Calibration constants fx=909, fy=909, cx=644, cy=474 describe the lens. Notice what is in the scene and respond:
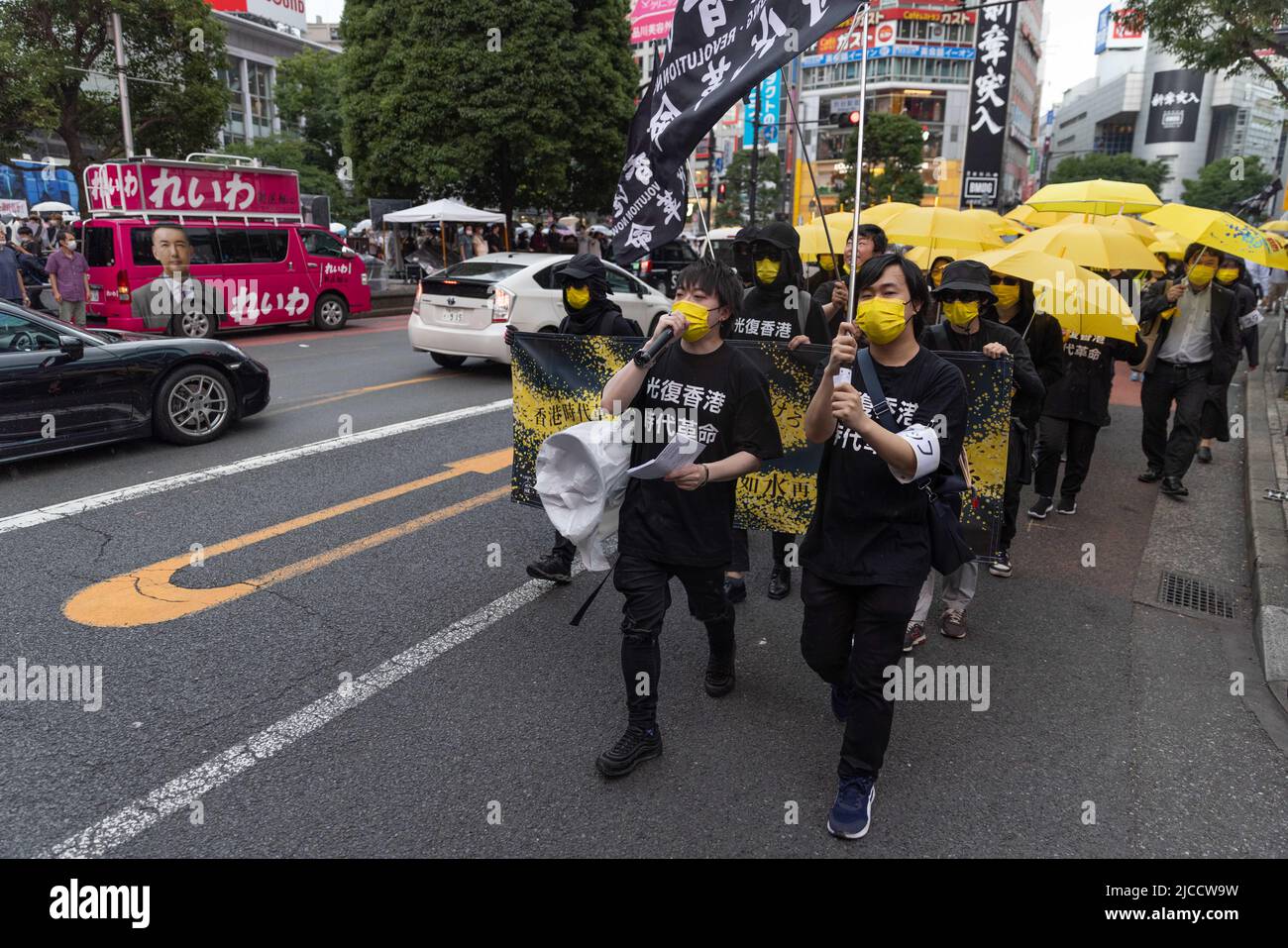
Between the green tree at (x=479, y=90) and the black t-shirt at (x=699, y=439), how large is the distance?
64.1 ft

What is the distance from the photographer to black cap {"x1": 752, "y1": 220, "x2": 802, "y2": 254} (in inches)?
198

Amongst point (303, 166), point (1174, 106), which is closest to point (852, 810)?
point (303, 166)

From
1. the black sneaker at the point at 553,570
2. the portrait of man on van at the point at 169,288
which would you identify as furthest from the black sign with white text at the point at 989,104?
the black sneaker at the point at 553,570

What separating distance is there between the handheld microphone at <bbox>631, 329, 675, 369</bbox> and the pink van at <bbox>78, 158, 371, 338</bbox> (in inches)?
506

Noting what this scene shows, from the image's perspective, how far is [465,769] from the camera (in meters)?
3.30

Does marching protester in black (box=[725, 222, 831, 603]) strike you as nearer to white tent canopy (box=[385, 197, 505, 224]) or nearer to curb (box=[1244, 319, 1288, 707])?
curb (box=[1244, 319, 1288, 707])

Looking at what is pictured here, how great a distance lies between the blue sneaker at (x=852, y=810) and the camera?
299 cm

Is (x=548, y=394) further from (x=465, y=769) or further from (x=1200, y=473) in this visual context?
(x=1200, y=473)

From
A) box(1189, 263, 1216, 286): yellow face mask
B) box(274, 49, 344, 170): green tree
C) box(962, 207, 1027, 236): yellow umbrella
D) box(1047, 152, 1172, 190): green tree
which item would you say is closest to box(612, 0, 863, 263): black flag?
box(1189, 263, 1216, 286): yellow face mask

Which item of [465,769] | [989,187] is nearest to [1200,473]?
[465,769]

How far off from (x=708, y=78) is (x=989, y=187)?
45.2 meters

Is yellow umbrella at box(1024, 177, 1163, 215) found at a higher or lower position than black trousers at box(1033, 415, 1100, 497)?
higher

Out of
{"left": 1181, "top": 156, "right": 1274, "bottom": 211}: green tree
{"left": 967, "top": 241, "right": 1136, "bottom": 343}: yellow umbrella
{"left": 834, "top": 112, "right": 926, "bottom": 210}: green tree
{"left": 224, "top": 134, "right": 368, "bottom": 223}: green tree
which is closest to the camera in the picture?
{"left": 967, "top": 241, "right": 1136, "bottom": 343}: yellow umbrella

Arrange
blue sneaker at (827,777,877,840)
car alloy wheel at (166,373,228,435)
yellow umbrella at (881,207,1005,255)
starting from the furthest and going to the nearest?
yellow umbrella at (881,207,1005,255) → car alloy wheel at (166,373,228,435) → blue sneaker at (827,777,877,840)
